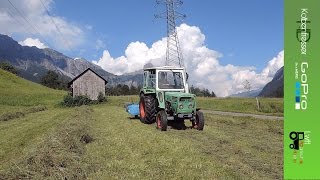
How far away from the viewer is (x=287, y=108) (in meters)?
5.98

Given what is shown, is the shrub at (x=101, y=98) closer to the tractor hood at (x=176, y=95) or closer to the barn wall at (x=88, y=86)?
the barn wall at (x=88, y=86)

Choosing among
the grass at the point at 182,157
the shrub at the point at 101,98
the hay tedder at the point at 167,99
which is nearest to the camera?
the grass at the point at 182,157

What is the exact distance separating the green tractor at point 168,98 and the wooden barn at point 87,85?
42.3 m

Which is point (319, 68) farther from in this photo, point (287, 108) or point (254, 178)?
point (254, 178)

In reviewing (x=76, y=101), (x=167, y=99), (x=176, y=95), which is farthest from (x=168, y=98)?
(x=76, y=101)

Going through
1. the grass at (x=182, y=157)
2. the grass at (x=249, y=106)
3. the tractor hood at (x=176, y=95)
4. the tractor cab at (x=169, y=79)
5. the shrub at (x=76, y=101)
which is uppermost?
the tractor cab at (x=169, y=79)

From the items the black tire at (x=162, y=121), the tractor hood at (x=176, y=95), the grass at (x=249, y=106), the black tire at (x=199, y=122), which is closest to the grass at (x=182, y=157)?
the black tire at (x=162, y=121)

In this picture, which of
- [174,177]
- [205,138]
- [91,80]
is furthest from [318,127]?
[91,80]

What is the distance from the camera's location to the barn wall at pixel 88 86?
63188mm

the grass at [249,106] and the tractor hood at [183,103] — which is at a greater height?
the tractor hood at [183,103]

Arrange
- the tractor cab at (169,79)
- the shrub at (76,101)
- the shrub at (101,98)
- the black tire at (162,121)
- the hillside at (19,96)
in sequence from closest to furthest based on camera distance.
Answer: the black tire at (162,121) → the tractor cab at (169,79) → the shrub at (76,101) → the hillside at (19,96) → the shrub at (101,98)

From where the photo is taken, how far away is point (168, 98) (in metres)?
19.5

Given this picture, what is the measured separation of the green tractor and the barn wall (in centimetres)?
4225

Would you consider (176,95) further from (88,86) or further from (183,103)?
(88,86)
